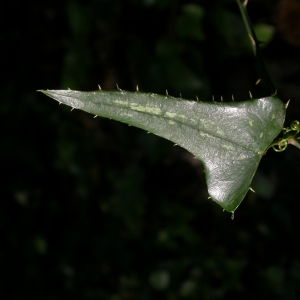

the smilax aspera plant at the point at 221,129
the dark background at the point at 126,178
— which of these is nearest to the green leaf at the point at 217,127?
the smilax aspera plant at the point at 221,129

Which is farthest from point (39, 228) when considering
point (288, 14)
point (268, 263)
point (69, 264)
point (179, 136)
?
point (179, 136)

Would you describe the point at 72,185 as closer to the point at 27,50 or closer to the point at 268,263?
the point at 27,50

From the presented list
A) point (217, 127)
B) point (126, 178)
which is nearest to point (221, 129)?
point (217, 127)

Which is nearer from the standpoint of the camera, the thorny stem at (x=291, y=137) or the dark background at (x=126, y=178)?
the thorny stem at (x=291, y=137)

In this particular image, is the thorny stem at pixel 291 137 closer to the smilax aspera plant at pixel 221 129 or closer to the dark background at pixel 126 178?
the smilax aspera plant at pixel 221 129

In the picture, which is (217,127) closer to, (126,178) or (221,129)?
(221,129)

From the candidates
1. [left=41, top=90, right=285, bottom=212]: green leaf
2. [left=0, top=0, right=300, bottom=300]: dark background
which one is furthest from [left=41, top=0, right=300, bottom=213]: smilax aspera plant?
[left=0, top=0, right=300, bottom=300]: dark background
